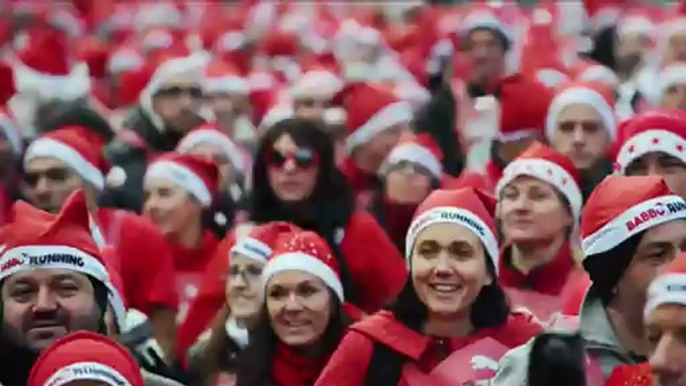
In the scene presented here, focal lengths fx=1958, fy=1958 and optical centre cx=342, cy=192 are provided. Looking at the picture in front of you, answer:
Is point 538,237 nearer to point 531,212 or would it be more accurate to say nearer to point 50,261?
point 531,212

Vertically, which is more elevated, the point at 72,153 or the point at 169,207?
the point at 72,153

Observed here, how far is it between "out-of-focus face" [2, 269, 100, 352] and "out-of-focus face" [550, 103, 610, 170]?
3299 millimetres

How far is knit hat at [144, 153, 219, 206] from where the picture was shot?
9.93 meters

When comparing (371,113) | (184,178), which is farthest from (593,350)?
(371,113)

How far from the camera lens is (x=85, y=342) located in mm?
6145

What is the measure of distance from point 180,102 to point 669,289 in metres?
7.28

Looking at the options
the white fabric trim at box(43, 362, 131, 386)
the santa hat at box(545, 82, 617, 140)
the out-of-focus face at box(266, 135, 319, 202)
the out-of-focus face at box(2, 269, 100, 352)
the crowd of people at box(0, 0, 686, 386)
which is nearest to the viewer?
the white fabric trim at box(43, 362, 131, 386)

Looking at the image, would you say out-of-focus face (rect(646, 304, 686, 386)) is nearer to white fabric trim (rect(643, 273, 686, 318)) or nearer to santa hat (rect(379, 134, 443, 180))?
white fabric trim (rect(643, 273, 686, 318))

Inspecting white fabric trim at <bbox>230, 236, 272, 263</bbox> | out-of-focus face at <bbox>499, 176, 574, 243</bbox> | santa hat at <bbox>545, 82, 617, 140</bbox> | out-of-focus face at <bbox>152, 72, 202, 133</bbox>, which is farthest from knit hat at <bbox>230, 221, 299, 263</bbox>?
out-of-focus face at <bbox>152, 72, 202, 133</bbox>

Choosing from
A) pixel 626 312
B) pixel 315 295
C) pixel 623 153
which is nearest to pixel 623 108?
pixel 623 153

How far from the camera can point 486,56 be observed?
12.9 m

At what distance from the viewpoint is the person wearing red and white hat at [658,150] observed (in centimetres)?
816

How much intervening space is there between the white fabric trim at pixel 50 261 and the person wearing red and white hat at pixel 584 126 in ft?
9.69

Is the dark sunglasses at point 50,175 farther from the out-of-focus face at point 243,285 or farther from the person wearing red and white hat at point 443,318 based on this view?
the person wearing red and white hat at point 443,318
